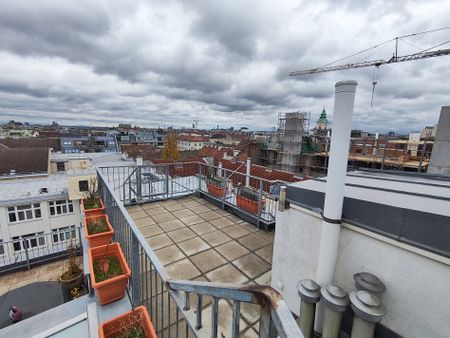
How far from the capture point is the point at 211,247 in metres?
4.08

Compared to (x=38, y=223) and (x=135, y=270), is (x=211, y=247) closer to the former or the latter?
(x=135, y=270)

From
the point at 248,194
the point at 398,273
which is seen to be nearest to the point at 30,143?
the point at 248,194

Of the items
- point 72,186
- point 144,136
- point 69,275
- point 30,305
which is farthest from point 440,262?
point 144,136

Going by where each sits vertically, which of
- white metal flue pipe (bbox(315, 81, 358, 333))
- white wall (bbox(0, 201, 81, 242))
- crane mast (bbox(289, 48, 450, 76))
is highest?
crane mast (bbox(289, 48, 450, 76))

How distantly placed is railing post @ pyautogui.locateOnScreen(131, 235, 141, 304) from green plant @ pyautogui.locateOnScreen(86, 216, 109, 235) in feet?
5.46

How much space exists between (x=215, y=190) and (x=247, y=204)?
1.28m

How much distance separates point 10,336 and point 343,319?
3.86 meters

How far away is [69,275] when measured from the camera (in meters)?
7.23

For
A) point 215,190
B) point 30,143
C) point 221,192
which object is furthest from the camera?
point 30,143

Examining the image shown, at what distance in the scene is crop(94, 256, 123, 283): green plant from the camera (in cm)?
270

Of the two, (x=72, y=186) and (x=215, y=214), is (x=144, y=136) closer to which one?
(x=72, y=186)

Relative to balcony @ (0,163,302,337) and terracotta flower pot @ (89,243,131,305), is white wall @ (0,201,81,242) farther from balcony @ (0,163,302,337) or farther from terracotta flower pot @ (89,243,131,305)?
terracotta flower pot @ (89,243,131,305)

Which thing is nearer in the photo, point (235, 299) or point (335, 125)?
point (235, 299)

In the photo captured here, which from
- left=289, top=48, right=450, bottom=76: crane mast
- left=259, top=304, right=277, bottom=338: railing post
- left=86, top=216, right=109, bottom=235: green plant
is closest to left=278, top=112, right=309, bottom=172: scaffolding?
left=289, top=48, right=450, bottom=76: crane mast
